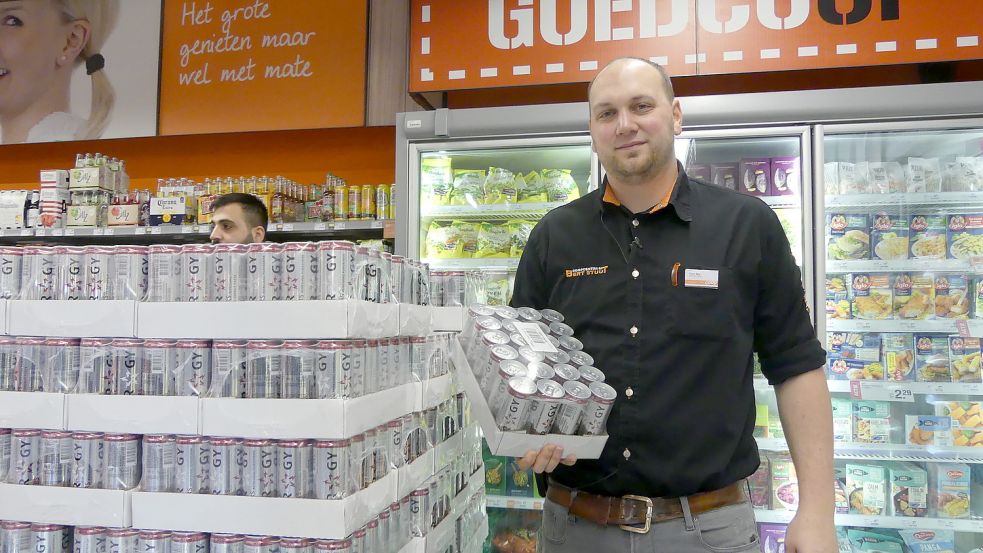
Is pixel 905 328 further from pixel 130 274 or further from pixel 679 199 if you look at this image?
pixel 130 274

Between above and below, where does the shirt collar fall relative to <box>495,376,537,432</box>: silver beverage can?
above

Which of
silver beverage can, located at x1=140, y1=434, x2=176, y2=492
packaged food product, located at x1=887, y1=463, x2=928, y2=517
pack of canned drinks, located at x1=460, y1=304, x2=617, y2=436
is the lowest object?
packaged food product, located at x1=887, y1=463, x2=928, y2=517

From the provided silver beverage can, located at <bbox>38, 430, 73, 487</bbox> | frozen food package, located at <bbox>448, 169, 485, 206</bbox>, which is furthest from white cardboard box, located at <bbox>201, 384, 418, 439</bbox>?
frozen food package, located at <bbox>448, 169, 485, 206</bbox>

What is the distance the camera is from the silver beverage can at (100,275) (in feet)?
4.87

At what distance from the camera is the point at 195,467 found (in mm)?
1398

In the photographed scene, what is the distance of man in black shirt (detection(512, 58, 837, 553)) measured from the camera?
4.81ft

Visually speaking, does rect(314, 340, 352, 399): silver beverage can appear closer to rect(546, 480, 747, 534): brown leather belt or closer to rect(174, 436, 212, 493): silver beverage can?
rect(174, 436, 212, 493): silver beverage can

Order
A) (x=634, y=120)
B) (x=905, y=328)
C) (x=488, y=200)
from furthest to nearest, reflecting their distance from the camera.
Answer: (x=488, y=200), (x=905, y=328), (x=634, y=120)

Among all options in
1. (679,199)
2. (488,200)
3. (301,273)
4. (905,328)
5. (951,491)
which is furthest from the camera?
(488,200)

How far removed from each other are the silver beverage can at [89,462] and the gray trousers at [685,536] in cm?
106

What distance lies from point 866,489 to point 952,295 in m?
0.93

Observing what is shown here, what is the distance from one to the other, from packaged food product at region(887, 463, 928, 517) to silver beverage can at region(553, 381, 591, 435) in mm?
2280

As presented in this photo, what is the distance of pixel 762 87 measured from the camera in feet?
12.4

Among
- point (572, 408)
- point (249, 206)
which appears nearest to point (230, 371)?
A: point (572, 408)
